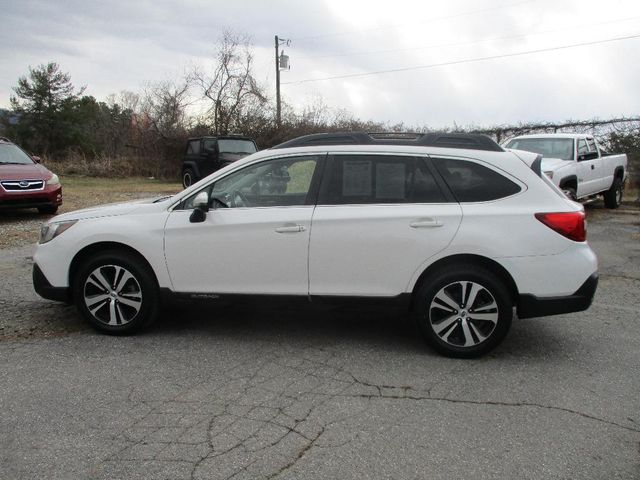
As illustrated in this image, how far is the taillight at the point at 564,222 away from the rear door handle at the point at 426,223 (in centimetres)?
75

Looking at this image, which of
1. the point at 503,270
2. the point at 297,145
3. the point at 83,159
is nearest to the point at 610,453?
the point at 503,270

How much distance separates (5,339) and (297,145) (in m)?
2.97

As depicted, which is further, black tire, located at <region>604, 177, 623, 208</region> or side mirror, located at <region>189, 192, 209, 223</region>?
black tire, located at <region>604, 177, 623, 208</region>

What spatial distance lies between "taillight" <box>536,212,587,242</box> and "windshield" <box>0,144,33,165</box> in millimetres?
11625

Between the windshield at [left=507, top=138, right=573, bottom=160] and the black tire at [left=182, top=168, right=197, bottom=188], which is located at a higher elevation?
the windshield at [left=507, top=138, right=573, bottom=160]

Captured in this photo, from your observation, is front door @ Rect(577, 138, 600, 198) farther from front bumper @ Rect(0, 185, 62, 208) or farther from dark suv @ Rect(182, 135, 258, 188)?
front bumper @ Rect(0, 185, 62, 208)

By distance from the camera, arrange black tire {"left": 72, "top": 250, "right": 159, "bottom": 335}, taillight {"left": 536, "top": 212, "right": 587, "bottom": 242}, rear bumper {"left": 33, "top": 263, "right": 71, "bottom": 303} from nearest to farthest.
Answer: taillight {"left": 536, "top": 212, "right": 587, "bottom": 242}
black tire {"left": 72, "top": 250, "right": 159, "bottom": 335}
rear bumper {"left": 33, "top": 263, "right": 71, "bottom": 303}

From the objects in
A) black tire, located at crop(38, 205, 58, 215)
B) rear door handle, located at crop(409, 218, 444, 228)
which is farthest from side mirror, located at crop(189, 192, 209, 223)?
black tire, located at crop(38, 205, 58, 215)

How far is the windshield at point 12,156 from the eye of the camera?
1228cm

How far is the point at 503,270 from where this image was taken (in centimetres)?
433

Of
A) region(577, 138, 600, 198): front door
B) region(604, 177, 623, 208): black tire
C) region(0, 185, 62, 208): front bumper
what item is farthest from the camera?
region(604, 177, 623, 208): black tire

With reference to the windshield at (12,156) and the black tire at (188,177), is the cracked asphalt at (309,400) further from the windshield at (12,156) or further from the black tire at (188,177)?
the black tire at (188,177)

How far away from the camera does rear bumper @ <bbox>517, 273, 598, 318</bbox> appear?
14.0ft

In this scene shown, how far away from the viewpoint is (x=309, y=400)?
12.0 ft
